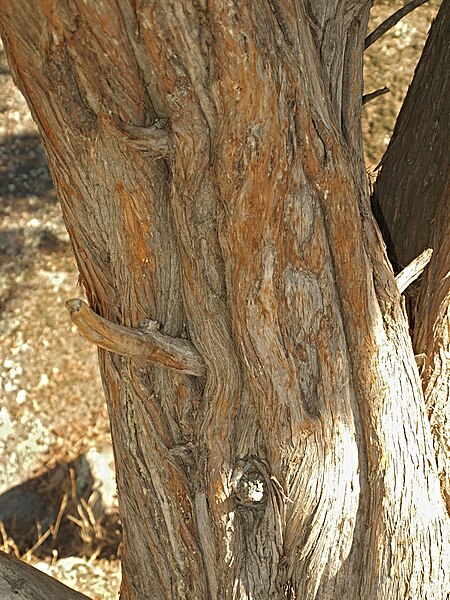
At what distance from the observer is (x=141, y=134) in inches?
75.9

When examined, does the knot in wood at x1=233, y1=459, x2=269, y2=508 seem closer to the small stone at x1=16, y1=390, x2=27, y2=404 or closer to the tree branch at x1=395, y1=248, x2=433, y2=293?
the tree branch at x1=395, y1=248, x2=433, y2=293

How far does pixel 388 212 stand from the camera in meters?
2.93

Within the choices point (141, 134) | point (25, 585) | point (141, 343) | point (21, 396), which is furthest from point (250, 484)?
point (21, 396)

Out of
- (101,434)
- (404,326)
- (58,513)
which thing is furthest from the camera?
(101,434)

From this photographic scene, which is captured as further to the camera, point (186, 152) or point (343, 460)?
point (343, 460)

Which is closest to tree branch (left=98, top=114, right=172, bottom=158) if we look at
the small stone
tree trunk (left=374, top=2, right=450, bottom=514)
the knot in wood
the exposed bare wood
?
the knot in wood

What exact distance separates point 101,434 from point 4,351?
929 mm

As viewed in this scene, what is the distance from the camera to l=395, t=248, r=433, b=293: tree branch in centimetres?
249

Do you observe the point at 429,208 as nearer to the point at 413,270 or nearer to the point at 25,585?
the point at 413,270

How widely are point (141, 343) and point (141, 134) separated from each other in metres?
0.53

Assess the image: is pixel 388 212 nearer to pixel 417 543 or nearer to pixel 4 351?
pixel 417 543

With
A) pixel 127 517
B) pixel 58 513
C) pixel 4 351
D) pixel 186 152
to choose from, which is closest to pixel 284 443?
pixel 127 517

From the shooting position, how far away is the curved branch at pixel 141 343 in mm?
2021

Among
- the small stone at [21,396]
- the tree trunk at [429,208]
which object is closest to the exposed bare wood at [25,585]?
the tree trunk at [429,208]
